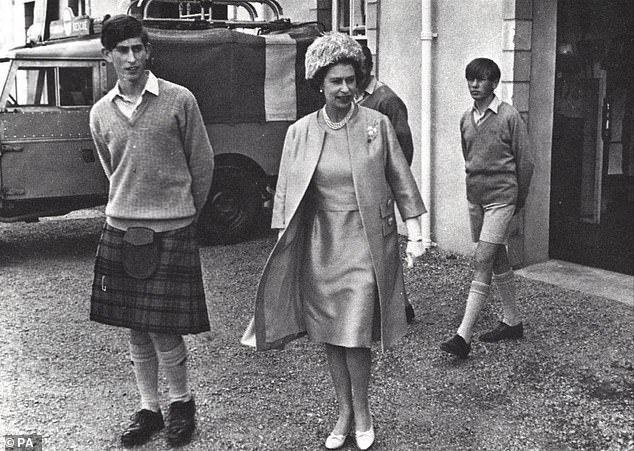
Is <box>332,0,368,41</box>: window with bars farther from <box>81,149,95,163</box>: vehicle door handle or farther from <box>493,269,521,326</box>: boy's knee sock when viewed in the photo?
<box>493,269,521,326</box>: boy's knee sock

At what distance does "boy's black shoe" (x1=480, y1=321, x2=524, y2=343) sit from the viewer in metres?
5.69

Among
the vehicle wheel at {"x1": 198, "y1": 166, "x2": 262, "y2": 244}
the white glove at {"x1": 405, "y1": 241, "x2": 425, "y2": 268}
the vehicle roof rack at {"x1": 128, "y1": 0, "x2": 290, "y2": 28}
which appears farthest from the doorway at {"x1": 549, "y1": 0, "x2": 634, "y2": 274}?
the white glove at {"x1": 405, "y1": 241, "x2": 425, "y2": 268}

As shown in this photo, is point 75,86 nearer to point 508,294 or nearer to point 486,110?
point 486,110

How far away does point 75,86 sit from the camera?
8945 millimetres

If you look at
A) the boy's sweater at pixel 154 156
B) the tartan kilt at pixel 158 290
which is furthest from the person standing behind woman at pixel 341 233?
the boy's sweater at pixel 154 156

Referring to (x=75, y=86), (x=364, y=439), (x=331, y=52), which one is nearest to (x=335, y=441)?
(x=364, y=439)

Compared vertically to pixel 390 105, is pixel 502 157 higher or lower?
lower

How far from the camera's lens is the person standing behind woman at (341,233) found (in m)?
3.82

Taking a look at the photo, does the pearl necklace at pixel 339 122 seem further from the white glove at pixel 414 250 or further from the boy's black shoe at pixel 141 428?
the boy's black shoe at pixel 141 428

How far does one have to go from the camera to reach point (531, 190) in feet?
25.6

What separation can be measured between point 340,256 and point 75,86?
5.88m

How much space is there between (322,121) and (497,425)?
68.3 inches

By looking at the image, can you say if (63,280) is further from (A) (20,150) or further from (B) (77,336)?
(B) (77,336)

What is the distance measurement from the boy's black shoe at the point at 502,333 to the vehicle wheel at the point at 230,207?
441 centimetres
